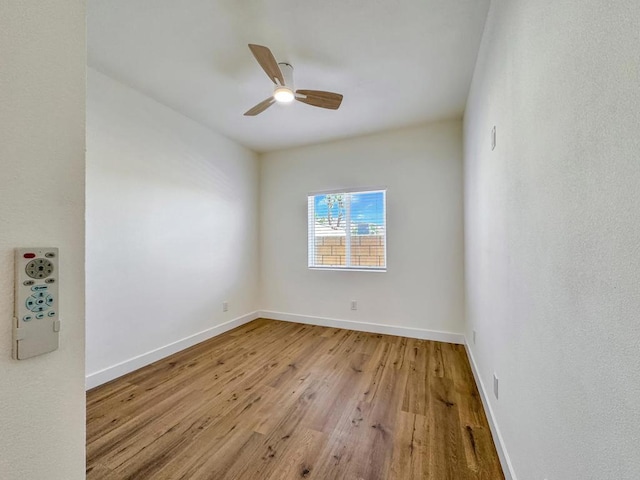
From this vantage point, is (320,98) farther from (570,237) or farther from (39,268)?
(39,268)

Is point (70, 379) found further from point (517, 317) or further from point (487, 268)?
point (487, 268)

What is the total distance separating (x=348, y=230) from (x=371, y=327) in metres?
1.39

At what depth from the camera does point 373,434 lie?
171 cm

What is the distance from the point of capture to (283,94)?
220 cm

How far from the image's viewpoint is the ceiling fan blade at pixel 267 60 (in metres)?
1.70

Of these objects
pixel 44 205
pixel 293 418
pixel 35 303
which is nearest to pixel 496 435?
pixel 293 418

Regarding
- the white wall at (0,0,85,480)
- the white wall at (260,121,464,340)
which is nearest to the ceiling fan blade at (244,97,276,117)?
the white wall at (260,121,464,340)

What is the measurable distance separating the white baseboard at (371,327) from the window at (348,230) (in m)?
0.77

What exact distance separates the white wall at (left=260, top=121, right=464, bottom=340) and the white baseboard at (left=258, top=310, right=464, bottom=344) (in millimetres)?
50

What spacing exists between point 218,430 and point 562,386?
189 centimetres

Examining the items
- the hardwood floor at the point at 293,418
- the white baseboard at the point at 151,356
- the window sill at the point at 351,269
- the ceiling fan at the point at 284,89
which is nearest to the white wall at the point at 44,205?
the hardwood floor at the point at 293,418

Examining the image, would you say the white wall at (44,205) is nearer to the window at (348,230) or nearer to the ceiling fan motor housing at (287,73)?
the ceiling fan motor housing at (287,73)

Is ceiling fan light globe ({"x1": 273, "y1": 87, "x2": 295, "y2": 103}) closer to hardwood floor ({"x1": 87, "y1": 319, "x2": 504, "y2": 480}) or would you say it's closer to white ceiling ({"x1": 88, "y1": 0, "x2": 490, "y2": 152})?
white ceiling ({"x1": 88, "y1": 0, "x2": 490, "y2": 152})

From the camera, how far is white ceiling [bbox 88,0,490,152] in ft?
5.58
